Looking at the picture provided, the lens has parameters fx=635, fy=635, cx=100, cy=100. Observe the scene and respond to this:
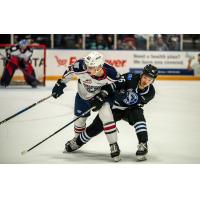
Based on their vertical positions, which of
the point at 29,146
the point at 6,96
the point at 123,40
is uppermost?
the point at 123,40

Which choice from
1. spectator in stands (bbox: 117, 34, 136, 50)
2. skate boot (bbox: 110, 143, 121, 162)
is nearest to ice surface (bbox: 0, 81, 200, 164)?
skate boot (bbox: 110, 143, 121, 162)

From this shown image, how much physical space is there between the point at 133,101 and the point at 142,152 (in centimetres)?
29

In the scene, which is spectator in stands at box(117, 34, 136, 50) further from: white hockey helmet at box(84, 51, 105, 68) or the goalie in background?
the goalie in background

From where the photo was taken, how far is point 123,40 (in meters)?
4.11

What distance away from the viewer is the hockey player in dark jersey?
3.51m

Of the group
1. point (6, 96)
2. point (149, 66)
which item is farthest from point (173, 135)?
point (6, 96)

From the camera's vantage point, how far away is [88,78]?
355cm

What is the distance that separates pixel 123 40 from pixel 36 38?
0.58 metres

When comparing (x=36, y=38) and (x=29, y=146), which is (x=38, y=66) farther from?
(x=29, y=146)

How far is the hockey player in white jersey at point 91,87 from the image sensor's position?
11.4 feet

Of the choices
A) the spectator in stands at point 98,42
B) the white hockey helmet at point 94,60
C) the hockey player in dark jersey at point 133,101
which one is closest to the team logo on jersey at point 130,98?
the hockey player in dark jersey at point 133,101

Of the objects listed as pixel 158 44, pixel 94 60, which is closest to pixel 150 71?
pixel 94 60

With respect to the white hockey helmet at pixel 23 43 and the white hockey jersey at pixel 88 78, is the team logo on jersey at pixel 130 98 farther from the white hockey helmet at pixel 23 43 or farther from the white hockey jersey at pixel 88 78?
the white hockey helmet at pixel 23 43

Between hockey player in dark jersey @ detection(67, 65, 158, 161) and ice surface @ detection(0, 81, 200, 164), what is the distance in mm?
42
